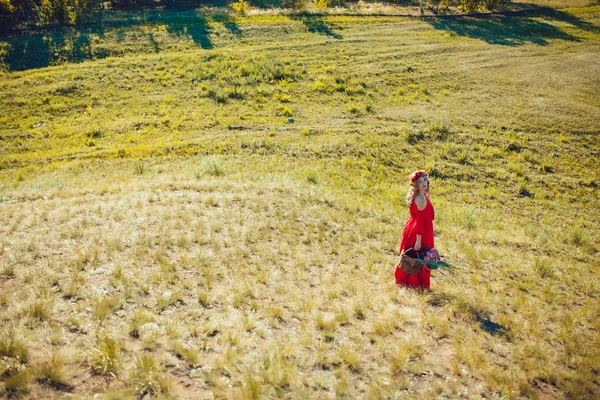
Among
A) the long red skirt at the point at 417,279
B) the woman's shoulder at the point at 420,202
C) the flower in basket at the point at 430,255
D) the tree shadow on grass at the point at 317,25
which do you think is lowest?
the long red skirt at the point at 417,279

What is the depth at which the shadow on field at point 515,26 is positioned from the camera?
47.6 meters

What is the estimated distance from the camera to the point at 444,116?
27328 mm

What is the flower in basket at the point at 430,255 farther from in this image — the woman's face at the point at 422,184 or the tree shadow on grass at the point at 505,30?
the tree shadow on grass at the point at 505,30

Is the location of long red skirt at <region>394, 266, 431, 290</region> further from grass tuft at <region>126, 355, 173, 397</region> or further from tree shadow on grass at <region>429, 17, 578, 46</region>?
tree shadow on grass at <region>429, 17, 578, 46</region>

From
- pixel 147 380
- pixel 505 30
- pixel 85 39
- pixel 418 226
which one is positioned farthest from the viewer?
pixel 505 30

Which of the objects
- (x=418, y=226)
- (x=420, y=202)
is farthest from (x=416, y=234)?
(x=420, y=202)

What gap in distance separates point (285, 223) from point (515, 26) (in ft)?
185

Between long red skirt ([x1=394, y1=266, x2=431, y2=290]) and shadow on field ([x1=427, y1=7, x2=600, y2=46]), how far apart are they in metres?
48.2

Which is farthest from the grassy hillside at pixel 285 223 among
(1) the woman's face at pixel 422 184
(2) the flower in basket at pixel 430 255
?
(1) the woman's face at pixel 422 184

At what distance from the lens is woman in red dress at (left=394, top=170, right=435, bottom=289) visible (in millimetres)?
7656

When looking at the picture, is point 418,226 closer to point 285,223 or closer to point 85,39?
point 285,223

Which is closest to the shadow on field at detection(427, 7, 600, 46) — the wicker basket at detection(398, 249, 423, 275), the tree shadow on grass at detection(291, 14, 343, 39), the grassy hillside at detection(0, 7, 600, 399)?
the grassy hillside at detection(0, 7, 600, 399)

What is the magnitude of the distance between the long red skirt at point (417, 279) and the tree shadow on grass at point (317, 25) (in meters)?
41.4

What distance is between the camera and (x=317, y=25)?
157ft
